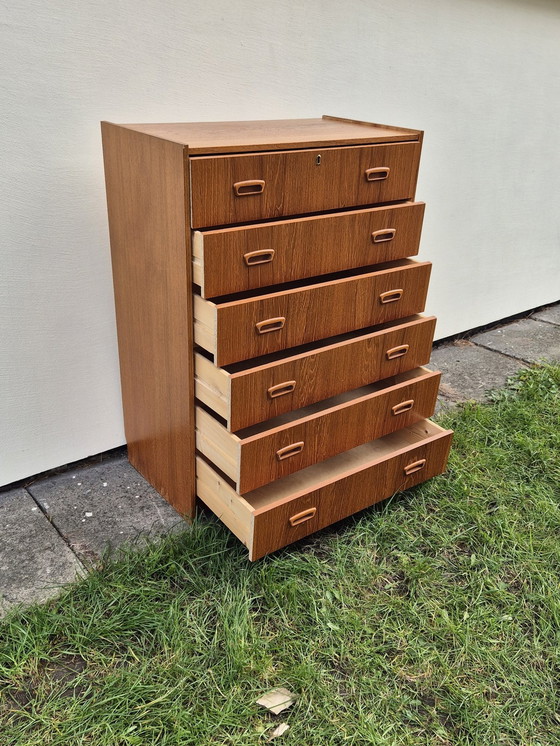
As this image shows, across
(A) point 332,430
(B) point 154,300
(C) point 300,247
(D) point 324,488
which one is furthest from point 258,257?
(D) point 324,488

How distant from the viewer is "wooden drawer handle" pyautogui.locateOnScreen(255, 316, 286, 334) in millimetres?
1741

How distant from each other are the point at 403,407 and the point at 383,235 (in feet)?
1.85

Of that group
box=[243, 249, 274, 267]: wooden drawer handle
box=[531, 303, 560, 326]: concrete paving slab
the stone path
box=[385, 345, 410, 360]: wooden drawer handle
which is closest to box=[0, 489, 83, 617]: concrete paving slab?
the stone path

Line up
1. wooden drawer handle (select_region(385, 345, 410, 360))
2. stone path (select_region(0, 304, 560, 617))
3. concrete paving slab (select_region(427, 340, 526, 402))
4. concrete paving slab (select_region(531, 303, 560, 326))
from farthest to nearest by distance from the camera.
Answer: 1. concrete paving slab (select_region(531, 303, 560, 326))
2. concrete paving slab (select_region(427, 340, 526, 402))
3. wooden drawer handle (select_region(385, 345, 410, 360))
4. stone path (select_region(0, 304, 560, 617))

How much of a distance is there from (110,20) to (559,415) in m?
2.24

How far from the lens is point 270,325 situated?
1.77m

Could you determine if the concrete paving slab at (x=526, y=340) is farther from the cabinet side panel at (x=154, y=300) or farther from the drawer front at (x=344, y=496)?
the cabinet side panel at (x=154, y=300)

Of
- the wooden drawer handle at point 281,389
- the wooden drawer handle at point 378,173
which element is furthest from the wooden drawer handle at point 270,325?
the wooden drawer handle at point 378,173

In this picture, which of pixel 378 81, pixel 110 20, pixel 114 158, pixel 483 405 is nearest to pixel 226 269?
pixel 114 158

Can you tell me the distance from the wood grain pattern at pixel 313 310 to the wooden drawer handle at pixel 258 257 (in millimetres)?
90

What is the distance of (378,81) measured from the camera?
259 centimetres

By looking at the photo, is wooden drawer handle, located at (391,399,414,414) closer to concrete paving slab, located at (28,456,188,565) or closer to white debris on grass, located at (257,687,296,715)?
concrete paving slab, located at (28,456,188,565)

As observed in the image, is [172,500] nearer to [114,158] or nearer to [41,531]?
[41,531]

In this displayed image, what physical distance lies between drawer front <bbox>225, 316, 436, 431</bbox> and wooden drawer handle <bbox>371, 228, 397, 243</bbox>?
278mm
